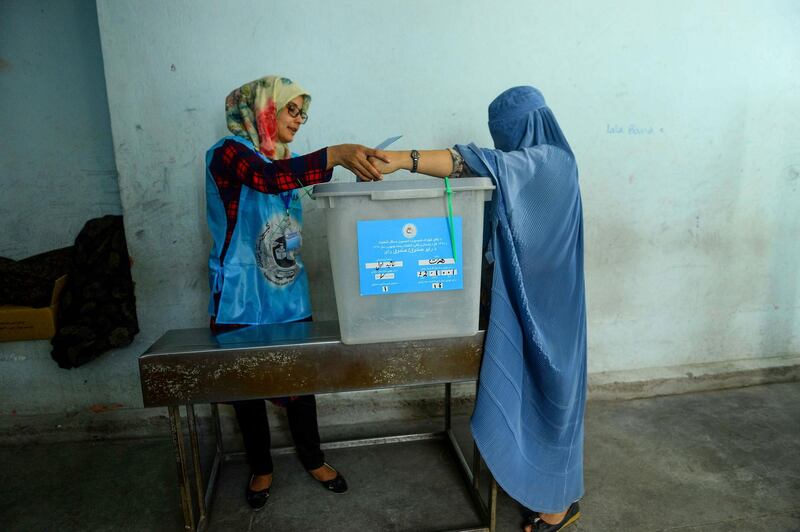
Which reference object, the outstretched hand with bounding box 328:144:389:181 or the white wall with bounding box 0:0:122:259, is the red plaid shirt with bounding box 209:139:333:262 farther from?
the white wall with bounding box 0:0:122:259

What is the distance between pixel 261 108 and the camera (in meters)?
1.46

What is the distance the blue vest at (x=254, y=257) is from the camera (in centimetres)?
150

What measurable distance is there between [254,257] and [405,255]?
59 centimetres

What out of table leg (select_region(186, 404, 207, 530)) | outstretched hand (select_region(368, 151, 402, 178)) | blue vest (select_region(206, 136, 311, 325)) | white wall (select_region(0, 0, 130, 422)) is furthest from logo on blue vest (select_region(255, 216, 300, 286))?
white wall (select_region(0, 0, 130, 422))

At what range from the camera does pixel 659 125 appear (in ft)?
7.41

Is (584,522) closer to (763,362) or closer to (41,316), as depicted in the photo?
(763,362)

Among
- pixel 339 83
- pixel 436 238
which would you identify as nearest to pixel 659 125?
pixel 339 83

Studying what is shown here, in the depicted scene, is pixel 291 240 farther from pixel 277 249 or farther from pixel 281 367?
pixel 281 367

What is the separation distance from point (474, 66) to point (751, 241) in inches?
68.0

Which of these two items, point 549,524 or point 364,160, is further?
point 549,524

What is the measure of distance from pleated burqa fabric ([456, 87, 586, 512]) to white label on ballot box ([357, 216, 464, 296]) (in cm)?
20

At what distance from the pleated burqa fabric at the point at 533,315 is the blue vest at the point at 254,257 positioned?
0.61m

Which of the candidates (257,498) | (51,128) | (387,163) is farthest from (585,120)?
(51,128)

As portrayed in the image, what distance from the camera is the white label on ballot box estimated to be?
3.79 ft
